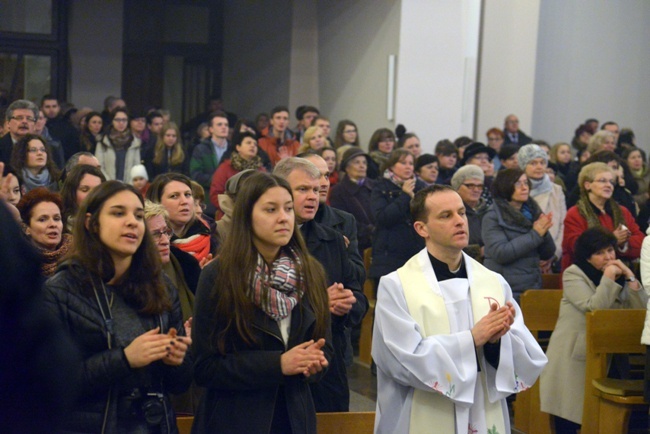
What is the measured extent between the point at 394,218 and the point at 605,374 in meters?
2.08

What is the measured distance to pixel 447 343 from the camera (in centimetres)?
387

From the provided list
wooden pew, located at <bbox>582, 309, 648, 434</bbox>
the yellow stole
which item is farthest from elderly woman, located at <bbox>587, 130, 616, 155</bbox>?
the yellow stole

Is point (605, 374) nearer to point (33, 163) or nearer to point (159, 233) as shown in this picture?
point (159, 233)

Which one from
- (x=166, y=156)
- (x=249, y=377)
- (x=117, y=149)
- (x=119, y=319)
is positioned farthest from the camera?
(x=166, y=156)

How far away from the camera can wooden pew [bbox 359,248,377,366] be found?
26.2 ft

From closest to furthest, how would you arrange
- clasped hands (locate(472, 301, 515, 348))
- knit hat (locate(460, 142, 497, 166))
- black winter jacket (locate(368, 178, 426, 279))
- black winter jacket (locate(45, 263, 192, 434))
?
black winter jacket (locate(45, 263, 192, 434)) → clasped hands (locate(472, 301, 515, 348)) → black winter jacket (locate(368, 178, 426, 279)) → knit hat (locate(460, 142, 497, 166))

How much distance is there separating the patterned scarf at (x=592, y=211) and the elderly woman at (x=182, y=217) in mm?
3310

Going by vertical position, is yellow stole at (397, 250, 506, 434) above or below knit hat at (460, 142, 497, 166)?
below

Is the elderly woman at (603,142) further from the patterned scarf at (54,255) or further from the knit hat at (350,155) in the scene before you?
the patterned scarf at (54,255)

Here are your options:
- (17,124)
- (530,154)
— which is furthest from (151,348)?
(530,154)

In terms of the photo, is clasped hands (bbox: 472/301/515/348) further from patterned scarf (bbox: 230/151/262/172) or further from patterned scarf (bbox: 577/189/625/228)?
patterned scarf (bbox: 230/151/262/172)

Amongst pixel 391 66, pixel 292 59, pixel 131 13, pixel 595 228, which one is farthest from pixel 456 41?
pixel 595 228

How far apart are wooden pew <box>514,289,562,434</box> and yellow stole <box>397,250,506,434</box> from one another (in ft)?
7.99

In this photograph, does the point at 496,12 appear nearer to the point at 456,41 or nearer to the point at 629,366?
the point at 456,41
